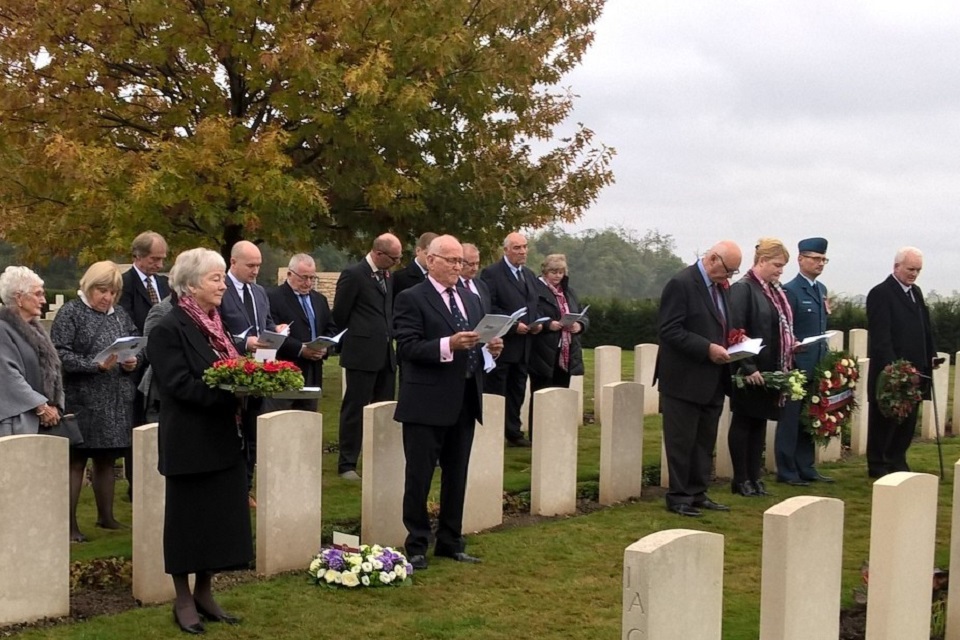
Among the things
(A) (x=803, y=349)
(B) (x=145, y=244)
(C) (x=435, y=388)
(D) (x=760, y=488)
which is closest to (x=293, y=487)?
(C) (x=435, y=388)

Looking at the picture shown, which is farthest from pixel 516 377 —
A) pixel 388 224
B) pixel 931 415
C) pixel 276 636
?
pixel 276 636

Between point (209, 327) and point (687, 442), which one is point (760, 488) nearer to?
point (687, 442)

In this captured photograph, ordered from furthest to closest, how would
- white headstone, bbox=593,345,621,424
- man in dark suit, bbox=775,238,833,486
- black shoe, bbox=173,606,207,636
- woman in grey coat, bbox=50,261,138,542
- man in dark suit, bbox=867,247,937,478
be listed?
white headstone, bbox=593,345,621,424, man in dark suit, bbox=867,247,937,478, man in dark suit, bbox=775,238,833,486, woman in grey coat, bbox=50,261,138,542, black shoe, bbox=173,606,207,636

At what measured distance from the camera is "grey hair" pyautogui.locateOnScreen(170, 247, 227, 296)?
20.4 feet

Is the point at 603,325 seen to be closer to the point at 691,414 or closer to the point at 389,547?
the point at 691,414

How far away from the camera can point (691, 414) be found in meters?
9.67

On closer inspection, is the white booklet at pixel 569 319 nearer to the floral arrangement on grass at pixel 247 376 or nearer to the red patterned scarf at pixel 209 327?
the red patterned scarf at pixel 209 327

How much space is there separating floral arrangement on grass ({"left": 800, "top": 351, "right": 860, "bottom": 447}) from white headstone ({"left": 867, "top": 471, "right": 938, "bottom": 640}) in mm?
5518

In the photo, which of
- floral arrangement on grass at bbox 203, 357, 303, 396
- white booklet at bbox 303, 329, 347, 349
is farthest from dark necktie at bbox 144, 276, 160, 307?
floral arrangement on grass at bbox 203, 357, 303, 396

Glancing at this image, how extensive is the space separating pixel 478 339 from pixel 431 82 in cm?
874

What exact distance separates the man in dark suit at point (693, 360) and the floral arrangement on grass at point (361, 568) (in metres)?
3.07

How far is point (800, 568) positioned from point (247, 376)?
288 centimetres

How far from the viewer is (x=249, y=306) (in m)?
9.02

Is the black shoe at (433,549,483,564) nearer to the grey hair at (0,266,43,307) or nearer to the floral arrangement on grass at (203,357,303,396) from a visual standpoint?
the floral arrangement on grass at (203,357,303,396)
